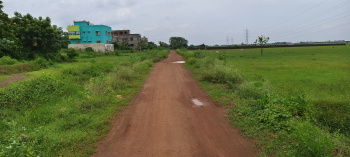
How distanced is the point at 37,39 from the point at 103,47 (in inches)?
1065

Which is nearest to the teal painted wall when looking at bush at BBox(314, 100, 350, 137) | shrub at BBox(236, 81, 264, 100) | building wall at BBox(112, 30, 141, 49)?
building wall at BBox(112, 30, 141, 49)

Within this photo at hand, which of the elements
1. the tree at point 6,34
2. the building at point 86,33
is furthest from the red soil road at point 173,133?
A: the building at point 86,33

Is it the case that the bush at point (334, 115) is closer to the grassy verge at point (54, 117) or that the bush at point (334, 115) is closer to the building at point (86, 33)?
the grassy verge at point (54, 117)

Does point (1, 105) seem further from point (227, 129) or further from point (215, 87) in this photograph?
point (215, 87)

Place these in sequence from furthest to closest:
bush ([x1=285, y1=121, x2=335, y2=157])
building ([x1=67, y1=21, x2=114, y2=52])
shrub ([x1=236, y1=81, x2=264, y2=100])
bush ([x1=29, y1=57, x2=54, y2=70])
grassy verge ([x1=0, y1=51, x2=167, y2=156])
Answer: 1. building ([x1=67, y1=21, x2=114, y2=52])
2. bush ([x1=29, y1=57, x2=54, y2=70])
3. shrub ([x1=236, y1=81, x2=264, y2=100])
4. grassy verge ([x1=0, y1=51, x2=167, y2=156])
5. bush ([x1=285, y1=121, x2=335, y2=157])

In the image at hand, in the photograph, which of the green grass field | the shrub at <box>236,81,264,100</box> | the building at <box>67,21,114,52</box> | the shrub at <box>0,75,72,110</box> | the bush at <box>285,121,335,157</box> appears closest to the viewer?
the bush at <box>285,121,335,157</box>

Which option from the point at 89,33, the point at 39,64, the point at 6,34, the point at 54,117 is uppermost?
the point at 89,33

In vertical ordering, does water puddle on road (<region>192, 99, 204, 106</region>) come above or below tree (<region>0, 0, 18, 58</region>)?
below

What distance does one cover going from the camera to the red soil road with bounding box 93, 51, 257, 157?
14.6 feet

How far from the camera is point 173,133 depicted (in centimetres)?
530

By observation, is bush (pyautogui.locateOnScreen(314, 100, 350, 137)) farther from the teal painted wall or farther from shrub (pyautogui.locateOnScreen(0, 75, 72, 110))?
the teal painted wall

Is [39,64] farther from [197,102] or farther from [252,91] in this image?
[252,91]

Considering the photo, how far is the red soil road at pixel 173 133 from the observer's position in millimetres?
4457

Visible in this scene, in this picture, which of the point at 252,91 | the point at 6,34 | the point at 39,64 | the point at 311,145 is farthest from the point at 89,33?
the point at 311,145
